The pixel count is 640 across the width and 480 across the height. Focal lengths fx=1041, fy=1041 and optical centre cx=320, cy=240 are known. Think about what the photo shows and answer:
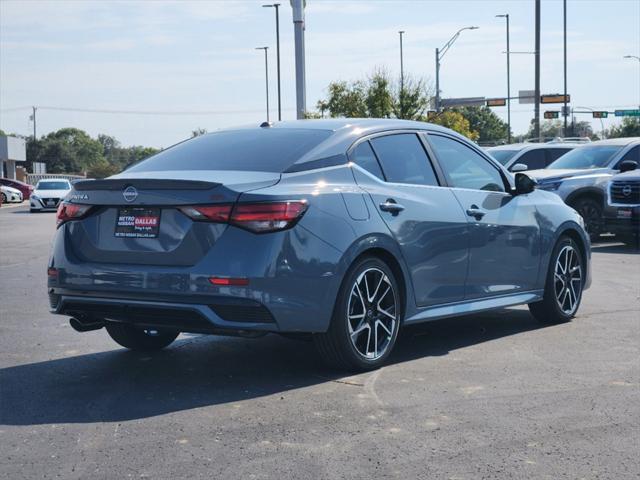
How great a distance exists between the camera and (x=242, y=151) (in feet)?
22.5

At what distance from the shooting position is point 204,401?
19.4 feet

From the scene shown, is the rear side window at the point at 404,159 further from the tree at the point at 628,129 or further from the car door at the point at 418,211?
the tree at the point at 628,129

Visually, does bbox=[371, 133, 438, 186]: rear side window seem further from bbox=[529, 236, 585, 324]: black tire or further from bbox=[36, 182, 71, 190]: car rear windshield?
bbox=[36, 182, 71, 190]: car rear windshield

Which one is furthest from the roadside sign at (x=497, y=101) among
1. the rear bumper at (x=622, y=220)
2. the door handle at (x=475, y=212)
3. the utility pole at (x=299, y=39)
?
the door handle at (x=475, y=212)

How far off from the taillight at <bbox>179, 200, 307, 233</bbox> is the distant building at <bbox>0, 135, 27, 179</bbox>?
90.4 metres

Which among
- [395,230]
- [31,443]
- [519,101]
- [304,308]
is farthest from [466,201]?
[519,101]

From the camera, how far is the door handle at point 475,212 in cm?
772

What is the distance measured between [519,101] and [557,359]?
219 feet

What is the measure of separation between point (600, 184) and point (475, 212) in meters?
12.0

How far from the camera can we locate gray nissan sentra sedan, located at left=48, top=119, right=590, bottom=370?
600 cm

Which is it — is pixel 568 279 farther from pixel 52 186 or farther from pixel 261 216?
pixel 52 186

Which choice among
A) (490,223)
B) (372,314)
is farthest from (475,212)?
(372,314)

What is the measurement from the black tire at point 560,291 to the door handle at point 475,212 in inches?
48.8

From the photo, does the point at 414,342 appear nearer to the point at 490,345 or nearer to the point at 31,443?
the point at 490,345
